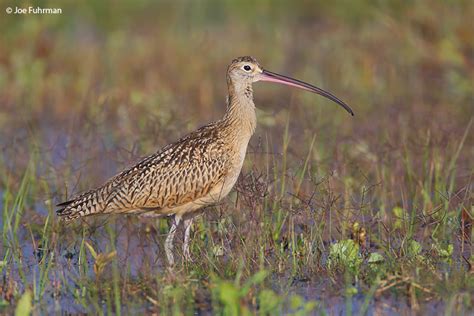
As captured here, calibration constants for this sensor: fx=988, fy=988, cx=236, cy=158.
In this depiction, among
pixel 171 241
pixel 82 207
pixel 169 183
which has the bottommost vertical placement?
pixel 171 241

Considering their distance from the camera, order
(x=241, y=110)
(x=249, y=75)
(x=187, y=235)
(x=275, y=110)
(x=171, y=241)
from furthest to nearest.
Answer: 1. (x=275, y=110)
2. (x=249, y=75)
3. (x=241, y=110)
4. (x=171, y=241)
5. (x=187, y=235)

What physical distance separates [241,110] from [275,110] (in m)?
1.75

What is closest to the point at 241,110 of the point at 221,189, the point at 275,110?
the point at 221,189

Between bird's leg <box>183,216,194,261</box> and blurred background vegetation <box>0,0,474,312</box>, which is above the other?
blurred background vegetation <box>0,0,474,312</box>

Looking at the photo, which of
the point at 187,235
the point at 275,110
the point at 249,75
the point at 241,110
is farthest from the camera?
the point at 275,110

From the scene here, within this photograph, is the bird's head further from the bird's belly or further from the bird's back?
the bird's belly

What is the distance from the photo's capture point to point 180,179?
7168mm

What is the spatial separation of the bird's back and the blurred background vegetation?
243 mm

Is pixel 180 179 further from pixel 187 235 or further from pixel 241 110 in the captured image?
pixel 241 110

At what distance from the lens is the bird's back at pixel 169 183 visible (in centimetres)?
713

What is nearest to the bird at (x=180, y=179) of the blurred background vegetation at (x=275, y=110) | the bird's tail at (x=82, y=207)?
the bird's tail at (x=82, y=207)

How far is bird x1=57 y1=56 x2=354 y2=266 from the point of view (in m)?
7.12

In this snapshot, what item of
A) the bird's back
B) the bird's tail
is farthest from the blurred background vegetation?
the bird's tail

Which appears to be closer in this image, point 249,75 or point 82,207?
point 82,207
